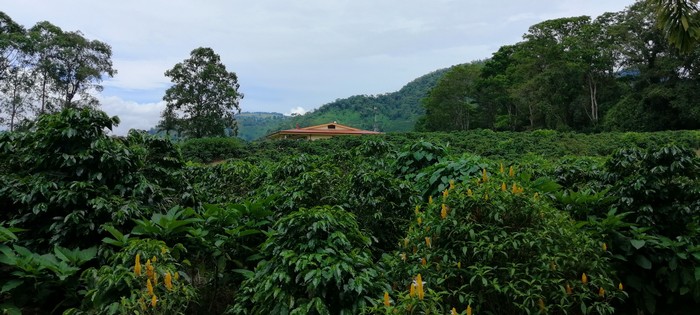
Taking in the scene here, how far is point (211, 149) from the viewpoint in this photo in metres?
18.4

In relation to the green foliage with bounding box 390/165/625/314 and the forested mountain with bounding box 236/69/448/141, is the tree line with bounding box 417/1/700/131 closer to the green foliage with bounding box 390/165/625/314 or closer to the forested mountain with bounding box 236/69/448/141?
the forested mountain with bounding box 236/69/448/141

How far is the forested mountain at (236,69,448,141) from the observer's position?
57.6m

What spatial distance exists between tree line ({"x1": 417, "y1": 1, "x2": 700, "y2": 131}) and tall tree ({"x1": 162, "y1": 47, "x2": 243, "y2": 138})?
1901cm

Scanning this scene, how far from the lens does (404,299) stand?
185cm

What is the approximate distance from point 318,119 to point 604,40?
38488 mm

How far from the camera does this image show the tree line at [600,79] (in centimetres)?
2422

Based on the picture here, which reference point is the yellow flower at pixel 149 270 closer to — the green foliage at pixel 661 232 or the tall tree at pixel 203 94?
the green foliage at pixel 661 232

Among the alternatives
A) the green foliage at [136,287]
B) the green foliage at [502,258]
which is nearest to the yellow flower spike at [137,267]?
the green foliage at [136,287]

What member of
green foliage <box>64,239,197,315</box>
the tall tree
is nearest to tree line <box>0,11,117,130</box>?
the tall tree

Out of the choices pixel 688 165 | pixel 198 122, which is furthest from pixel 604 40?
pixel 688 165

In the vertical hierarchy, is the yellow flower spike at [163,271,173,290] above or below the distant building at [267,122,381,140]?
above

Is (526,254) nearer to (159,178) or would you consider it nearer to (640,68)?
(159,178)

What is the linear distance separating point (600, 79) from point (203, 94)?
83.7 ft

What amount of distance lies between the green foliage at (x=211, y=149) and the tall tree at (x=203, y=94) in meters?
6.70
